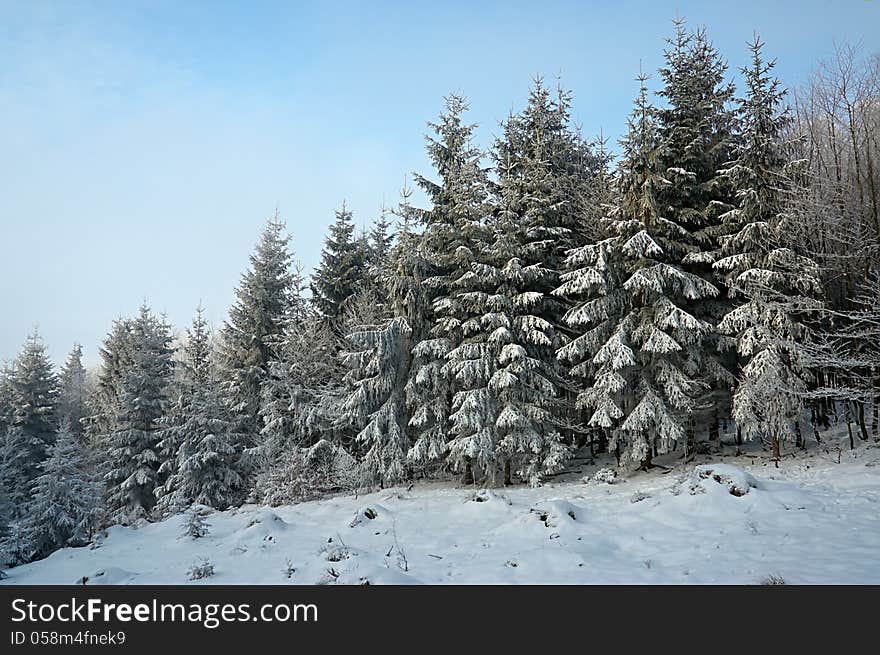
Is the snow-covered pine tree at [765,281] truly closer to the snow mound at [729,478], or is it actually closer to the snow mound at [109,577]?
the snow mound at [729,478]

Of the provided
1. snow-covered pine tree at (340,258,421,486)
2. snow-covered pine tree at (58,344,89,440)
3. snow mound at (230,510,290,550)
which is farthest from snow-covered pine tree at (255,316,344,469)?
snow-covered pine tree at (58,344,89,440)

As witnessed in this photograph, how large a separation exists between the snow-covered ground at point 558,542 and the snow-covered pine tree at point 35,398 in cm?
2415

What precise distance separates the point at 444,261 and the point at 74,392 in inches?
1883

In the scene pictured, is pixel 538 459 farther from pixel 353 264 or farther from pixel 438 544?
pixel 353 264

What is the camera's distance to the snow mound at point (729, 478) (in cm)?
967

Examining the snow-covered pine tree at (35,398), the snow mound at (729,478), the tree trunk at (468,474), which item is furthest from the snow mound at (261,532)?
the snow-covered pine tree at (35,398)

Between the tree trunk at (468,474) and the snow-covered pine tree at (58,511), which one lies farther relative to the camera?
the tree trunk at (468,474)

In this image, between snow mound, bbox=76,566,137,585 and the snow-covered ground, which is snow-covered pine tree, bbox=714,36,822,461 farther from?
snow mound, bbox=76,566,137,585

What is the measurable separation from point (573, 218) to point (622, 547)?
15064mm

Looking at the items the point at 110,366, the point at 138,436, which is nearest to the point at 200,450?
the point at 138,436

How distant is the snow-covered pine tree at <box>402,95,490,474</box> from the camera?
18.3 metres

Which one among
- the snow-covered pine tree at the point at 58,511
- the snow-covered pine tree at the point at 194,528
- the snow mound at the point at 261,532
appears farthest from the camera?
the snow-covered pine tree at the point at 58,511

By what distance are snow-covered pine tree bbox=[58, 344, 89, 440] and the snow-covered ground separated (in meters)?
36.9

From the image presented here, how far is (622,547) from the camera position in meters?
7.94
